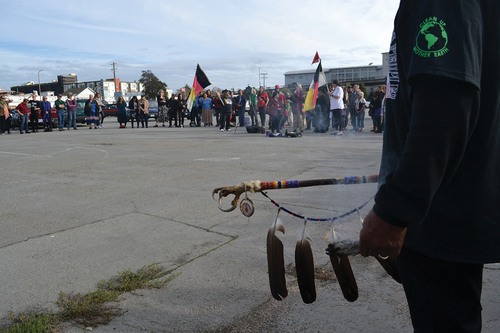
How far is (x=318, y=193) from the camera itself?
565 cm

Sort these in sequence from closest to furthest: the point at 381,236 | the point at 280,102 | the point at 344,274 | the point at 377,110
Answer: the point at 381,236
the point at 344,274
the point at 377,110
the point at 280,102

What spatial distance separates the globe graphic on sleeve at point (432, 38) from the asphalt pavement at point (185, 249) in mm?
1817

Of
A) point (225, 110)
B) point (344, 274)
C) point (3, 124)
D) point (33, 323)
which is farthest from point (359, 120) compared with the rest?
point (3, 124)

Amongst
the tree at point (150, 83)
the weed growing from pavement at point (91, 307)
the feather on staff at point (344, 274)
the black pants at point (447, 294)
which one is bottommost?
the weed growing from pavement at point (91, 307)

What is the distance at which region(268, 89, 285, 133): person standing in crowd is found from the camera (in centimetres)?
1570

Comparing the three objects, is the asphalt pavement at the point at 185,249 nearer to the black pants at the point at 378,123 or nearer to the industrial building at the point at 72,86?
the black pants at the point at 378,123

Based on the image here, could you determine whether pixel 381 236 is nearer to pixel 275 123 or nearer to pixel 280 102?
pixel 275 123

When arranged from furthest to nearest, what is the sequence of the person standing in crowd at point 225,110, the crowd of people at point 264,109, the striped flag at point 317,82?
the person standing in crowd at point 225,110 < the crowd of people at point 264,109 < the striped flag at point 317,82

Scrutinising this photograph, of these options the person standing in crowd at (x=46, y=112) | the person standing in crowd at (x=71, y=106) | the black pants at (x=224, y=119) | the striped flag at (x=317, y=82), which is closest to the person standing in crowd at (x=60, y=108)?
the person standing in crowd at (x=71, y=106)

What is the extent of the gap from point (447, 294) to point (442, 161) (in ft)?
1.60

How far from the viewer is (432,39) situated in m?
1.15

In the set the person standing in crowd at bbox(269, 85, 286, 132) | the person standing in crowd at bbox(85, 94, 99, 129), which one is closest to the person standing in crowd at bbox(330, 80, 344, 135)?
the person standing in crowd at bbox(269, 85, 286, 132)

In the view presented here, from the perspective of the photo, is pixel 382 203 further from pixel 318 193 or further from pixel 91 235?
pixel 318 193

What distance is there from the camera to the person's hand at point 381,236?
126 cm
